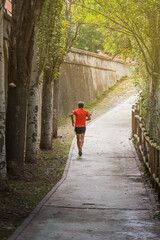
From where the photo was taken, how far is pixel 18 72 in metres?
10.2

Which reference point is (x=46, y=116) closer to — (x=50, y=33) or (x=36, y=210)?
(x=50, y=33)

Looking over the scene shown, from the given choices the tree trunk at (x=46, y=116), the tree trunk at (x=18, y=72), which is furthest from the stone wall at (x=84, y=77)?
the tree trunk at (x=18, y=72)

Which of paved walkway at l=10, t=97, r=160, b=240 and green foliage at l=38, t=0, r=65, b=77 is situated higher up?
green foliage at l=38, t=0, r=65, b=77

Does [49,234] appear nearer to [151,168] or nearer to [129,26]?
[151,168]

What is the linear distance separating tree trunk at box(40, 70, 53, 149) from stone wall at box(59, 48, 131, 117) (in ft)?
30.1

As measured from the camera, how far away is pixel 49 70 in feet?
51.2

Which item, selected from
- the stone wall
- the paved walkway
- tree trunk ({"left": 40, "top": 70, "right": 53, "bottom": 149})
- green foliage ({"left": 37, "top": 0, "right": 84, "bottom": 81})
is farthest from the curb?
the stone wall

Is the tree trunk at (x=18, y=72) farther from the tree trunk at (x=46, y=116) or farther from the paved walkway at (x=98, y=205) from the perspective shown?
the tree trunk at (x=46, y=116)

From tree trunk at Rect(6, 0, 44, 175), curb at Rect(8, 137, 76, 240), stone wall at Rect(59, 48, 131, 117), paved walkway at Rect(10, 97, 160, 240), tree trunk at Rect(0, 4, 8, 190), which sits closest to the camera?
curb at Rect(8, 137, 76, 240)

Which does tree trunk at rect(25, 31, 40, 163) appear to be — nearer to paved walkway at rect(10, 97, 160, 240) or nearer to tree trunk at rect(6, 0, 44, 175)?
paved walkway at rect(10, 97, 160, 240)

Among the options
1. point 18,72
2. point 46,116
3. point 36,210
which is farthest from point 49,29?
point 36,210

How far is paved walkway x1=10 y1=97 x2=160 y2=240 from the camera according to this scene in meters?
6.47

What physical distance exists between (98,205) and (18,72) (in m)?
3.61

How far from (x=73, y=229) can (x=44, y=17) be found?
8.57 metres
